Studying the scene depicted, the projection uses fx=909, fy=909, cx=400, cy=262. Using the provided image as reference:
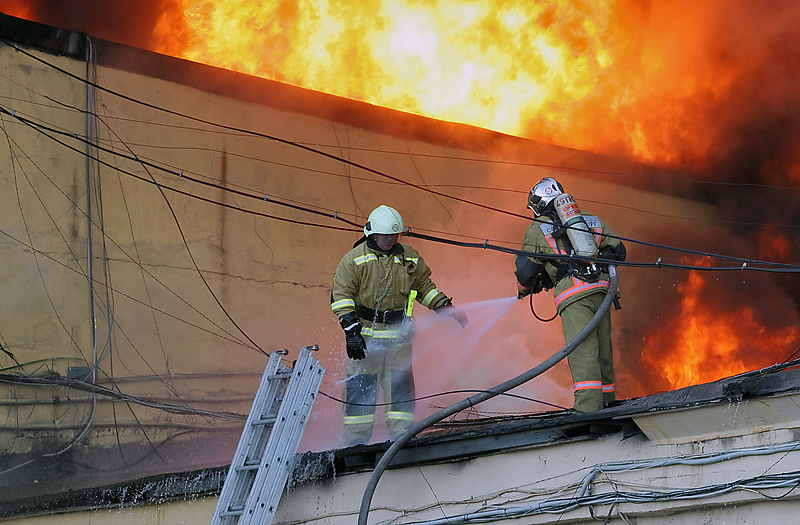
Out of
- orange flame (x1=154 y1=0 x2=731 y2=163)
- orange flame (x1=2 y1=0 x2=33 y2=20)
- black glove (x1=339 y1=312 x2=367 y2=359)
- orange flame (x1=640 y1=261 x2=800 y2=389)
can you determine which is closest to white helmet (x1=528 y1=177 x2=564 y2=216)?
black glove (x1=339 y1=312 x2=367 y2=359)

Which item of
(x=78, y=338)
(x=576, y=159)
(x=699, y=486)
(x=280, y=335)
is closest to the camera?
(x=699, y=486)

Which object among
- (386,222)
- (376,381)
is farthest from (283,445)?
(386,222)

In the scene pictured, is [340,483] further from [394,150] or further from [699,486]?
[394,150]

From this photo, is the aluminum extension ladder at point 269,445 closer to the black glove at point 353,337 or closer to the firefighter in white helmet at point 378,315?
the black glove at point 353,337

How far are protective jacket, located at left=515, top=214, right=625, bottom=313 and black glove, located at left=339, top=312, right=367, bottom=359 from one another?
1218 millimetres

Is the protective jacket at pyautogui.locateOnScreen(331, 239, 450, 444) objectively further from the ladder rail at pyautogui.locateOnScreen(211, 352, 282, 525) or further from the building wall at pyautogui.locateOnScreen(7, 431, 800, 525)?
the ladder rail at pyautogui.locateOnScreen(211, 352, 282, 525)

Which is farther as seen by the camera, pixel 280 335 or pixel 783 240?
pixel 783 240

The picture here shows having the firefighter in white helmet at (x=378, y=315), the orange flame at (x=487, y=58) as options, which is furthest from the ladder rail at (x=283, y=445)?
the orange flame at (x=487, y=58)

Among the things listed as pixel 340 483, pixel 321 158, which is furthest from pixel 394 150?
pixel 340 483

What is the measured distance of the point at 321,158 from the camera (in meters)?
10.3

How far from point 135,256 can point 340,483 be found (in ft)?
13.5

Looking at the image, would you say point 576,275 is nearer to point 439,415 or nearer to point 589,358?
point 589,358

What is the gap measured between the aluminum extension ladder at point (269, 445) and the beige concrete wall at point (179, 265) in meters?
1.72

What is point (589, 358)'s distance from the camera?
5.95 meters
